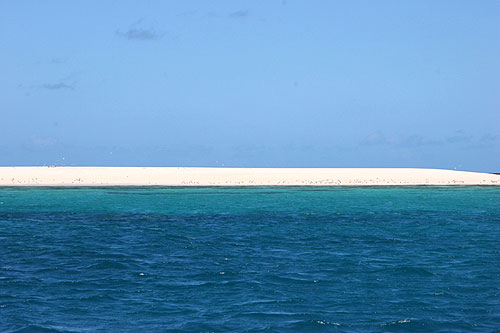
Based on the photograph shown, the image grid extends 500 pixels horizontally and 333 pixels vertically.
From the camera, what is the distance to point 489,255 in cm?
2281

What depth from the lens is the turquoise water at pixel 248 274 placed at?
537 inches

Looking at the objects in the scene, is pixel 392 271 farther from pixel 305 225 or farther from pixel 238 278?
pixel 305 225

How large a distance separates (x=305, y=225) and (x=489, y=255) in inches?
475

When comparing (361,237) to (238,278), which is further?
(361,237)

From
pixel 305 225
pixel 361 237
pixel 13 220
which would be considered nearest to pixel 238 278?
pixel 361 237

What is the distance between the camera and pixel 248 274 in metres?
18.6

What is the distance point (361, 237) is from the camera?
28.0 meters

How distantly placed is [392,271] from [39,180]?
7843 cm

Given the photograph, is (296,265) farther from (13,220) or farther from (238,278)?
(13,220)

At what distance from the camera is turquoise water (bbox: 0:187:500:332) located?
13.6 m

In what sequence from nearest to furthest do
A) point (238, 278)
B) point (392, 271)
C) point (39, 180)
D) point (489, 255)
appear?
point (238, 278) < point (392, 271) < point (489, 255) < point (39, 180)

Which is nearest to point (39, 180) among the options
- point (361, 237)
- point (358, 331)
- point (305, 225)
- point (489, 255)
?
point (305, 225)

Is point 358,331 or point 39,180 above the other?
point 39,180

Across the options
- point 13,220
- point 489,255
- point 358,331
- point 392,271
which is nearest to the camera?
point 358,331
